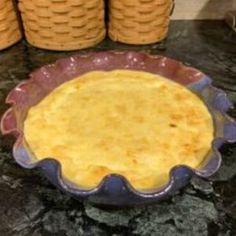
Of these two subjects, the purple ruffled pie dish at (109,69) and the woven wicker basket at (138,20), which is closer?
the purple ruffled pie dish at (109,69)

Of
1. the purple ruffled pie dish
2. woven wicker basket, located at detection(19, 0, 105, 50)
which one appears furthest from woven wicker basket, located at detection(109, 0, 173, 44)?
the purple ruffled pie dish

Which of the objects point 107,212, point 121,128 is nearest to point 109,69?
point 121,128

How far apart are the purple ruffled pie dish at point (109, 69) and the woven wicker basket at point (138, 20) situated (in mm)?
187

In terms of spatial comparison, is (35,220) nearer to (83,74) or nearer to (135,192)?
(135,192)

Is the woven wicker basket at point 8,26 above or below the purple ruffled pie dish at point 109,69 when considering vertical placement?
below

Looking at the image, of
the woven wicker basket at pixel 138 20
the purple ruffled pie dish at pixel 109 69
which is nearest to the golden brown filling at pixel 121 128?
the purple ruffled pie dish at pixel 109 69

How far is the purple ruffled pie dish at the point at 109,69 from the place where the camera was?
0.47 m

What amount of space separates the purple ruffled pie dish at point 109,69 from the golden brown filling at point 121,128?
1 cm

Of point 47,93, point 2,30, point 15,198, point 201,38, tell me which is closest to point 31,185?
point 15,198

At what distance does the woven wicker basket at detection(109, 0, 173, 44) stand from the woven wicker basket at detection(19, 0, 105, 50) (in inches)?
1.3

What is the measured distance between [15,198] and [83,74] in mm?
258

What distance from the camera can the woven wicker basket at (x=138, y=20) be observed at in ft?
2.85

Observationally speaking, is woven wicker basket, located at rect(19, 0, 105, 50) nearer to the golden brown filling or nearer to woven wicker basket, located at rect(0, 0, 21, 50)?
woven wicker basket, located at rect(0, 0, 21, 50)

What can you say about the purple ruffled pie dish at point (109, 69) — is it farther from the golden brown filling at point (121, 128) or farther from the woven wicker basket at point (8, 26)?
the woven wicker basket at point (8, 26)
